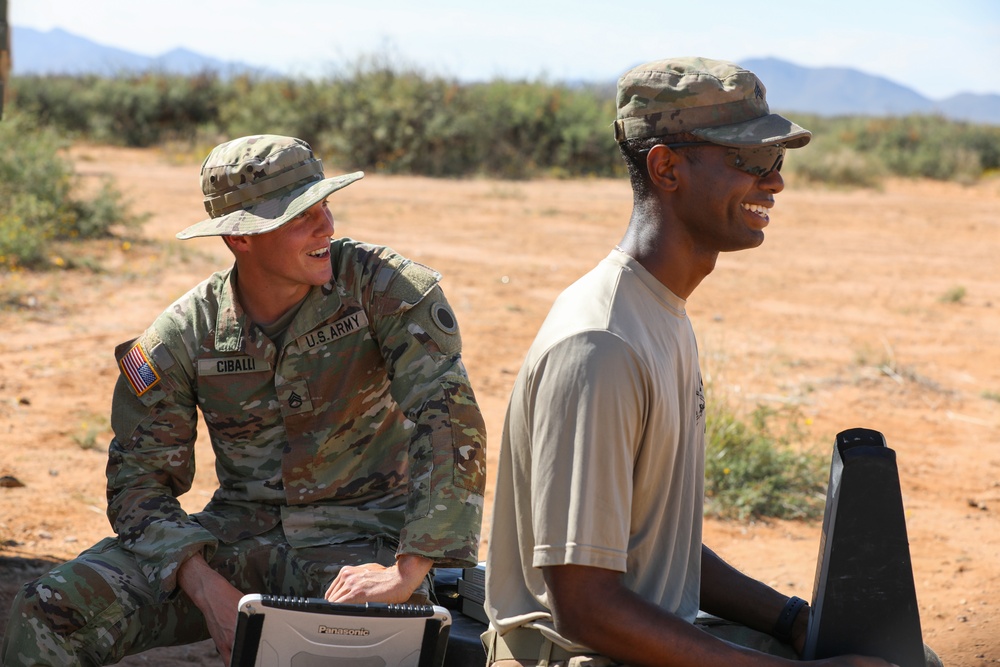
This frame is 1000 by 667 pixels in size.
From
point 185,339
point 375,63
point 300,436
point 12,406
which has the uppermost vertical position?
point 375,63

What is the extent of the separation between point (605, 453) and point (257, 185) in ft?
Answer: 4.39

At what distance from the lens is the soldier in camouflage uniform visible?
2.53 meters

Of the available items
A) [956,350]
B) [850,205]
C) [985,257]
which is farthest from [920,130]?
[956,350]

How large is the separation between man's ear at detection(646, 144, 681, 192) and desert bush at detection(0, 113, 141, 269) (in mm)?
8752

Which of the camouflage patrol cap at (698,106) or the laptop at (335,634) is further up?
the camouflage patrol cap at (698,106)

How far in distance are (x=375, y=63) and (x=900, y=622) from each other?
2309cm

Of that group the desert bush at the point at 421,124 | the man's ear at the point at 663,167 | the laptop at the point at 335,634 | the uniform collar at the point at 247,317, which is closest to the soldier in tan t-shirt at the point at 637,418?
the man's ear at the point at 663,167

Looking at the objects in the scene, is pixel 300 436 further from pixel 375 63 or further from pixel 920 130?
pixel 920 130

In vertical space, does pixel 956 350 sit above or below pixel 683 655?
below

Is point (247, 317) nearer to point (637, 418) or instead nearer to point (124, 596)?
point (124, 596)

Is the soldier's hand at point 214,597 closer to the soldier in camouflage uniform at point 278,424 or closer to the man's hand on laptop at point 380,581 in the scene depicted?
the soldier in camouflage uniform at point 278,424

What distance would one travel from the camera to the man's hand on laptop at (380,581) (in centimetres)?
237

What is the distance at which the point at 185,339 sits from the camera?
2.71 meters

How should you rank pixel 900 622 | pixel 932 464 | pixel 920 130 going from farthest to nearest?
pixel 920 130 < pixel 932 464 < pixel 900 622
